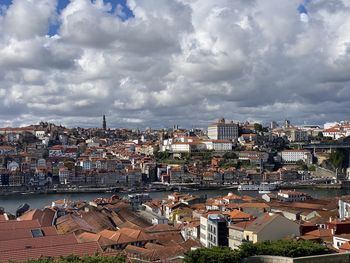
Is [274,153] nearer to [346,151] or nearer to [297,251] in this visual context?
[346,151]

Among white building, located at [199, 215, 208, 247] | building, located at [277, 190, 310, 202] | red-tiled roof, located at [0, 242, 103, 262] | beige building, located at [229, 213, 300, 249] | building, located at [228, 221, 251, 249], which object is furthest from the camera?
building, located at [277, 190, 310, 202]

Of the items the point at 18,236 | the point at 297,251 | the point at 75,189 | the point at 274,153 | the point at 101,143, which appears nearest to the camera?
the point at 297,251

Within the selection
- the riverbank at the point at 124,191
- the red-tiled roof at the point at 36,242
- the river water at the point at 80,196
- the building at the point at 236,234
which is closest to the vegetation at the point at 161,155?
the riverbank at the point at 124,191

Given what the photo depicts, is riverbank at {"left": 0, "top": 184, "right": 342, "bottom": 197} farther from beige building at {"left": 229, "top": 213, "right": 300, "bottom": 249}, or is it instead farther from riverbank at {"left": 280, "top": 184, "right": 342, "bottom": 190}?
beige building at {"left": 229, "top": 213, "right": 300, "bottom": 249}

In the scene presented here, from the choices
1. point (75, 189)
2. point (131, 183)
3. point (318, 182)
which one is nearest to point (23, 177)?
point (75, 189)

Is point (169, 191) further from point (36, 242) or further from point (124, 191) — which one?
point (36, 242)

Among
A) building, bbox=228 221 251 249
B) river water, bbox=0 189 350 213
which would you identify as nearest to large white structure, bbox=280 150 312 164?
river water, bbox=0 189 350 213
